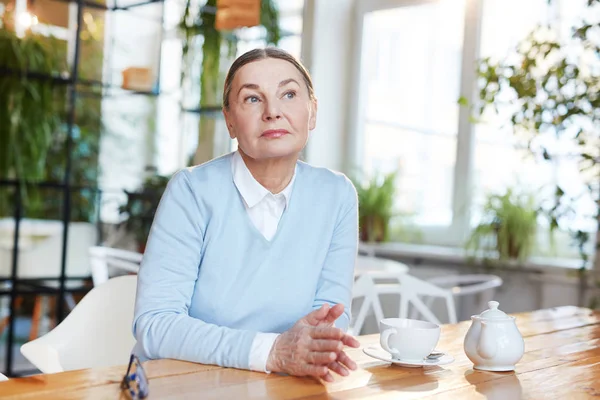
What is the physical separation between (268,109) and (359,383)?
1.93 ft

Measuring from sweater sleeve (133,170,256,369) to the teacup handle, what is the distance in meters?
0.25

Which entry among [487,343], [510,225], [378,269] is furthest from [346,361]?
[510,225]

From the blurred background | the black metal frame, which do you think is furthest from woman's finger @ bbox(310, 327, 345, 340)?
the black metal frame

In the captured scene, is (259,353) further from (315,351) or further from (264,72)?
(264,72)

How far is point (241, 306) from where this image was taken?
157cm

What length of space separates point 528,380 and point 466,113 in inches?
129

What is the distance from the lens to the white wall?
195 inches

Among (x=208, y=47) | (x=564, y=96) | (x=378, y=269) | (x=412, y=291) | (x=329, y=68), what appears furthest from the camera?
(x=329, y=68)

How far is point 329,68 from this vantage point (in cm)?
502

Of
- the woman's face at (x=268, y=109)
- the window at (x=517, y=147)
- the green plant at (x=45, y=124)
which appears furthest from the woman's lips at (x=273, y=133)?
the green plant at (x=45, y=124)

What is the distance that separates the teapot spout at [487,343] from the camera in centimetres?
144

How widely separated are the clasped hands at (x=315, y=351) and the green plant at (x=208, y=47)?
354cm

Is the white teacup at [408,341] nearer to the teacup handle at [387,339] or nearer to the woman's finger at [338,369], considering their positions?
the teacup handle at [387,339]

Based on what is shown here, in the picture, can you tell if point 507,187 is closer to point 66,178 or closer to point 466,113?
point 466,113
